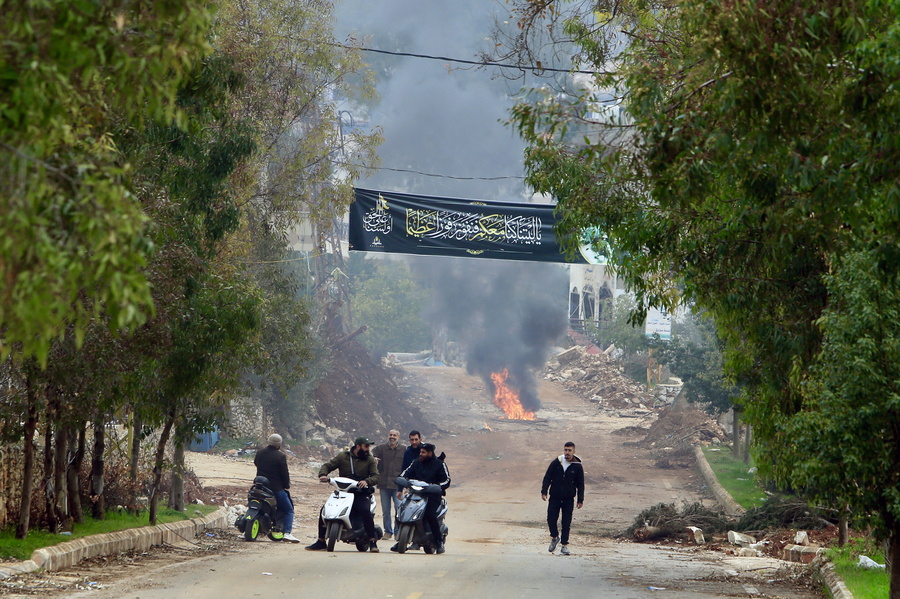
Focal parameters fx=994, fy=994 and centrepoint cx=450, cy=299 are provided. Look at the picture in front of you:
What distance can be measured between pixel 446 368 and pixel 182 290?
60.0m

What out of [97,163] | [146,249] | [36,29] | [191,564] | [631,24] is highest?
[631,24]

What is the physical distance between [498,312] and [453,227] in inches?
1707

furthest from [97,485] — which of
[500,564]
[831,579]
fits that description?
[831,579]

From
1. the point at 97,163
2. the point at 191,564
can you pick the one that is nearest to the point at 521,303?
the point at 191,564

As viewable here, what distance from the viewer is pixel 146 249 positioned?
460 centimetres

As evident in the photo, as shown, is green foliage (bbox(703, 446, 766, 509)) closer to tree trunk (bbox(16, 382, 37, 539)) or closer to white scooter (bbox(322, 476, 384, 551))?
white scooter (bbox(322, 476, 384, 551))

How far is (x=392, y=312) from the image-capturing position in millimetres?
80562

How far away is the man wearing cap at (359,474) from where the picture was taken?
45.3ft

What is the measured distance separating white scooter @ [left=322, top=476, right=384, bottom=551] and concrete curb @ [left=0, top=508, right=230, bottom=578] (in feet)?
8.07

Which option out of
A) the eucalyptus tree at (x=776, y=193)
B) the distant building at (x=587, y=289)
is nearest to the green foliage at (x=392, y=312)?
the distant building at (x=587, y=289)

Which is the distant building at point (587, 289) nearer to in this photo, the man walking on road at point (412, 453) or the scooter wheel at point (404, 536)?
the man walking on road at point (412, 453)

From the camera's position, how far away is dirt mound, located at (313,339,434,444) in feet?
140

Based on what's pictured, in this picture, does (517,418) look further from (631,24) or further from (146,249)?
(146,249)

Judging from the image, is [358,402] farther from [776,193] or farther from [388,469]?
[776,193]
